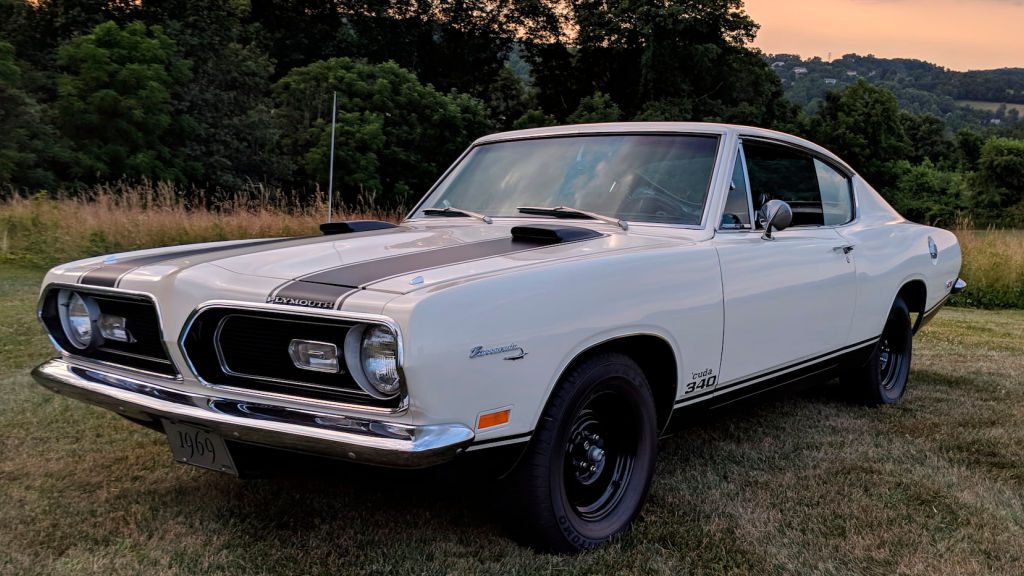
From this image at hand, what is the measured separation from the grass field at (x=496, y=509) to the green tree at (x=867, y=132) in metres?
38.1

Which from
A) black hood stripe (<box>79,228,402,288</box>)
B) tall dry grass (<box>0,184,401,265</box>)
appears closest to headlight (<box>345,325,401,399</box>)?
black hood stripe (<box>79,228,402,288</box>)

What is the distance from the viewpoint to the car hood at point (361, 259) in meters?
2.46

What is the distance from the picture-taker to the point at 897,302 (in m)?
4.97

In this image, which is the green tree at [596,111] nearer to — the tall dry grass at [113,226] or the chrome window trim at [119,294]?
the tall dry grass at [113,226]

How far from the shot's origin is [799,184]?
4.41 meters

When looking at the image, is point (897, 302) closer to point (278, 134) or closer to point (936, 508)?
point (936, 508)

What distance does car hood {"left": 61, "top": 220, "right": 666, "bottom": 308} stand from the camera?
2.46m

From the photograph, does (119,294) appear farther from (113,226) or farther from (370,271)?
(113,226)

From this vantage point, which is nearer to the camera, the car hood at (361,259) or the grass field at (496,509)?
the car hood at (361,259)

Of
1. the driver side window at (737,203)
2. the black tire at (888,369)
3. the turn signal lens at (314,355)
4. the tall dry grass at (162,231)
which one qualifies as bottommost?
the tall dry grass at (162,231)

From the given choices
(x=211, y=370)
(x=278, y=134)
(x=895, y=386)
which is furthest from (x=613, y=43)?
(x=211, y=370)

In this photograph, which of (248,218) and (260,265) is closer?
(260,265)

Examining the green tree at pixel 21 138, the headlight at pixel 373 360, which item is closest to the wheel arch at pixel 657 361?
the headlight at pixel 373 360

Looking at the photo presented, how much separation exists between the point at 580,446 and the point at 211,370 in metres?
1.25
